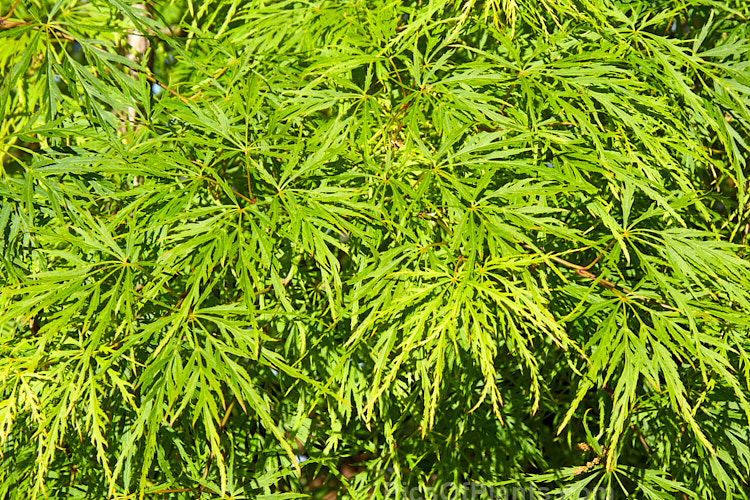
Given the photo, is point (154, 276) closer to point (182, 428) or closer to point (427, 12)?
point (182, 428)

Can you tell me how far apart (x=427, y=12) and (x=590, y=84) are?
292 millimetres

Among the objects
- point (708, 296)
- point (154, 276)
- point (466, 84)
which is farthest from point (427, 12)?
point (708, 296)

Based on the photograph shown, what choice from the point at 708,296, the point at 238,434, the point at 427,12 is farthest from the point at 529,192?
the point at 238,434

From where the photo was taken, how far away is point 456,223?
105 cm

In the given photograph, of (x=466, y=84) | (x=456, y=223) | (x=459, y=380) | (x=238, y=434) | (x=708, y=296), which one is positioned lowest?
(x=238, y=434)

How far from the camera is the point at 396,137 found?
1162 millimetres

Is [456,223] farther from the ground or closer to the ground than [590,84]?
closer to the ground

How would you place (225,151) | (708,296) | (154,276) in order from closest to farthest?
1. (154,276)
2. (225,151)
3. (708,296)

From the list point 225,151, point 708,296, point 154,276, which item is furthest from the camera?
point 708,296

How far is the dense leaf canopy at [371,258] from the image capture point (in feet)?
3.12

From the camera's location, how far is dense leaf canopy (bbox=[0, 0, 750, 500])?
95 cm

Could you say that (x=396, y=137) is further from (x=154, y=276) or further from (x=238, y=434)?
(x=238, y=434)

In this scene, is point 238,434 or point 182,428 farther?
point 238,434

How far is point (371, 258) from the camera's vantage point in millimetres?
1117
